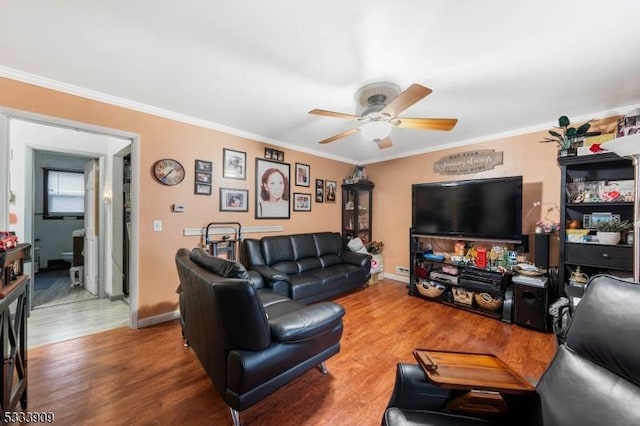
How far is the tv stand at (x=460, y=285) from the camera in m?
3.00

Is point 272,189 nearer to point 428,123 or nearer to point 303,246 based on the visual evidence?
point 303,246

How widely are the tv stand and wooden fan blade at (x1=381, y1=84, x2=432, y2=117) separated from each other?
2.42 metres

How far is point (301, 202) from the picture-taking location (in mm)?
4254

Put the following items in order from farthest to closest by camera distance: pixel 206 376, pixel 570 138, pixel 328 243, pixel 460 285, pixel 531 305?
pixel 328 243 < pixel 460 285 < pixel 531 305 < pixel 570 138 < pixel 206 376

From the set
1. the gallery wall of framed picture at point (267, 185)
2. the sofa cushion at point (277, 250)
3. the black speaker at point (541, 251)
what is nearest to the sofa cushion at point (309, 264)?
the sofa cushion at point (277, 250)

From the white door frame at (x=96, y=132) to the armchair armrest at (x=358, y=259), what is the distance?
283cm

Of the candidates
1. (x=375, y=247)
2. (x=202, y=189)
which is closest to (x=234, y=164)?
(x=202, y=189)

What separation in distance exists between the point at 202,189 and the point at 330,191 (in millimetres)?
2352

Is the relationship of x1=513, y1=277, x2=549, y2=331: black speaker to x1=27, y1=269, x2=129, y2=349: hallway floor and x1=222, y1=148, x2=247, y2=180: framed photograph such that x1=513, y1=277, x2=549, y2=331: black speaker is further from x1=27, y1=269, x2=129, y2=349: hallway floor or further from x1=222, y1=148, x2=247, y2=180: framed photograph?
x1=27, y1=269, x2=129, y2=349: hallway floor

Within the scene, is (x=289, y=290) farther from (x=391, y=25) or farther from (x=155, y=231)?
(x=391, y=25)

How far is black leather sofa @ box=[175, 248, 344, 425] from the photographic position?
134 centimetres

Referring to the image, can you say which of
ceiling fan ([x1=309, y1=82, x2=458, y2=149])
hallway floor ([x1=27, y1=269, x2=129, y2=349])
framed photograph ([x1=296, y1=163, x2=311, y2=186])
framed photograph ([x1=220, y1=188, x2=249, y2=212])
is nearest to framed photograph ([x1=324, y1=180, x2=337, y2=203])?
framed photograph ([x1=296, y1=163, x2=311, y2=186])

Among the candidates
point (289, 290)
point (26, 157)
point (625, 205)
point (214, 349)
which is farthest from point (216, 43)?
point (625, 205)

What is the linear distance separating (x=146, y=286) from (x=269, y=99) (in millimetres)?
2427
